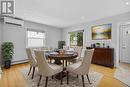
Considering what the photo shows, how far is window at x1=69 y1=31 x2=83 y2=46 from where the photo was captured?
6.11 metres

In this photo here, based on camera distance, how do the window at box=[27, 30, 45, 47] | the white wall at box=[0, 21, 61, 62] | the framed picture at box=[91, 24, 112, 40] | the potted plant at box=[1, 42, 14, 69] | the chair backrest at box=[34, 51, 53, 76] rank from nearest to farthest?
the chair backrest at box=[34, 51, 53, 76] → the potted plant at box=[1, 42, 14, 69] → the white wall at box=[0, 21, 61, 62] → the framed picture at box=[91, 24, 112, 40] → the window at box=[27, 30, 45, 47]

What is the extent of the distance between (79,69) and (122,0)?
2.39 m

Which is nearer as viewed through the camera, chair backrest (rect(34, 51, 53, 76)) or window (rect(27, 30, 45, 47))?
chair backrest (rect(34, 51, 53, 76))

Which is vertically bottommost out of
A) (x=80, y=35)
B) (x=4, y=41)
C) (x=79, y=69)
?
(x=79, y=69)

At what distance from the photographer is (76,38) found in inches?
254

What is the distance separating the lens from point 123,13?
3.93 meters

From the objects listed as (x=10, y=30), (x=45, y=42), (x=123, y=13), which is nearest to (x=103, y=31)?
(x=123, y=13)

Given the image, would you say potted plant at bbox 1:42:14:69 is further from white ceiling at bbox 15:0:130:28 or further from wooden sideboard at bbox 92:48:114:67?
wooden sideboard at bbox 92:48:114:67

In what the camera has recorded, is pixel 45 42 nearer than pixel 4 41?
No

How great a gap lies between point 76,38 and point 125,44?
297 centimetres

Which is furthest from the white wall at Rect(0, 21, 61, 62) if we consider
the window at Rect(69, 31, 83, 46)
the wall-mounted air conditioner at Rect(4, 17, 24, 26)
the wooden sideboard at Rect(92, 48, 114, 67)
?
the wooden sideboard at Rect(92, 48, 114, 67)

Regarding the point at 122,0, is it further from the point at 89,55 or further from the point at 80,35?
the point at 80,35

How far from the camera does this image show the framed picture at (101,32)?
4.56m

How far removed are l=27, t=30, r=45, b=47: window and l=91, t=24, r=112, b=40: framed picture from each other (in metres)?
3.26
